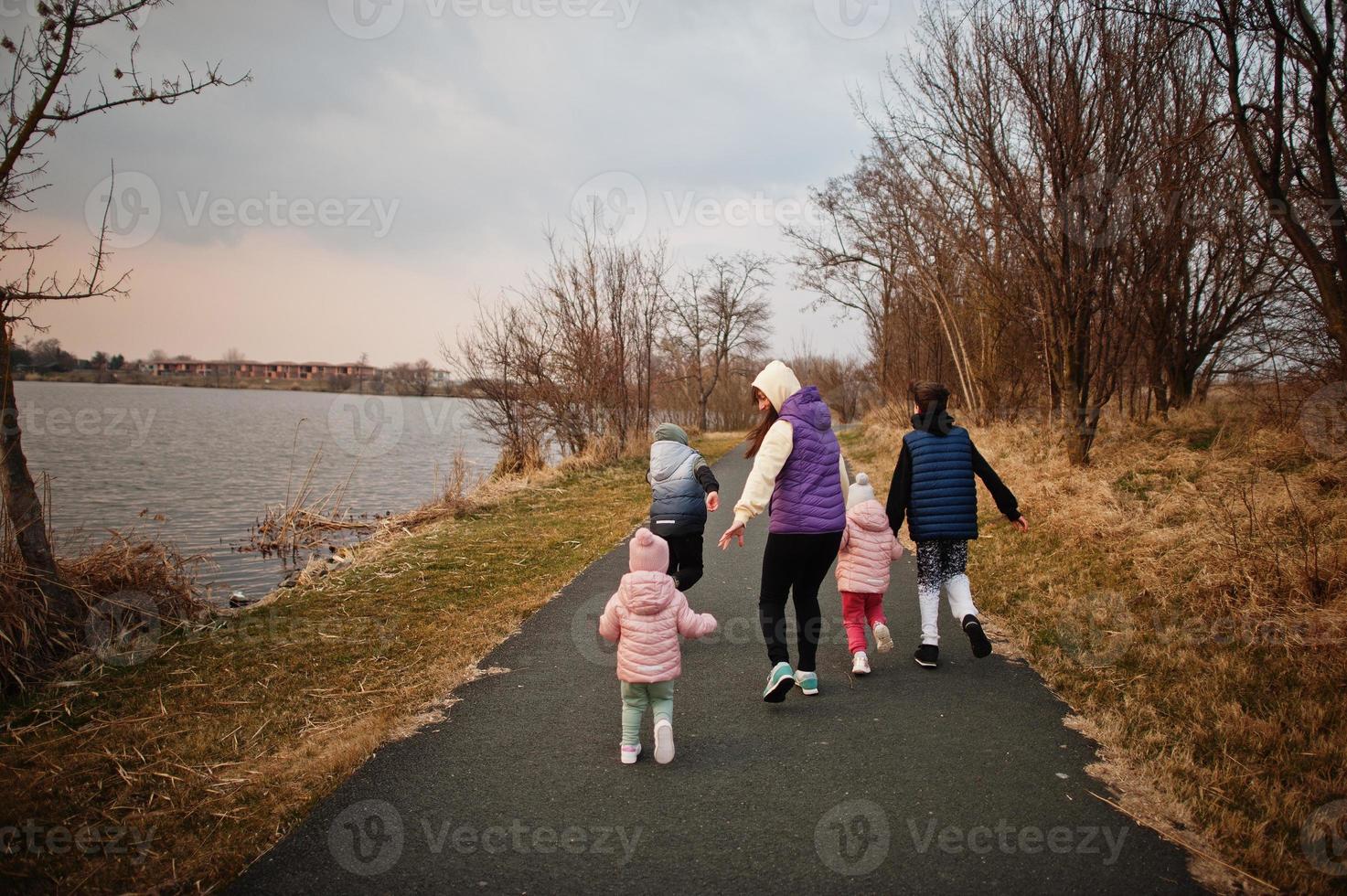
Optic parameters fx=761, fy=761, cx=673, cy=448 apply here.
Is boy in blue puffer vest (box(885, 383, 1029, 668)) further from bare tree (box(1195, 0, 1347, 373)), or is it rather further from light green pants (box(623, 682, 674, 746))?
bare tree (box(1195, 0, 1347, 373))

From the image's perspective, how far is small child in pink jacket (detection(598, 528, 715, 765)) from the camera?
4.00m

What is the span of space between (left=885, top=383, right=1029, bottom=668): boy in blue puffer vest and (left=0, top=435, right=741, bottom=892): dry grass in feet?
10.9

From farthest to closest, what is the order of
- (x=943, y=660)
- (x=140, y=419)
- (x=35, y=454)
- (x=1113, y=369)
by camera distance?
(x=140, y=419) < (x=35, y=454) < (x=1113, y=369) < (x=943, y=660)

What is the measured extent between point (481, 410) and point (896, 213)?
13346mm

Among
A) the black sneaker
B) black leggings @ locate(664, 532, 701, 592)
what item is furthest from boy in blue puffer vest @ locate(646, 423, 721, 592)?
the black sneaker

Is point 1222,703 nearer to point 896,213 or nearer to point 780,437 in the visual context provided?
point 780,437

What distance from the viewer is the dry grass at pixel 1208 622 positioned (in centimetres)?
356

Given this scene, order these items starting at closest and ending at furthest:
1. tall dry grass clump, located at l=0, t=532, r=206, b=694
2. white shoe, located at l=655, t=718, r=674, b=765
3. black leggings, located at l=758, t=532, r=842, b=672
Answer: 1. white shoe, located at l=655, t=718, r=674, b=765
2. black leggings, located at l=758, t=532, r=842, b=672
3. tall dry grass clump, located at l=0, t=532, r=206, b=694

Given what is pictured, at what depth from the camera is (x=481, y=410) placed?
20031 mm

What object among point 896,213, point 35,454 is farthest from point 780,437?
point 35,454

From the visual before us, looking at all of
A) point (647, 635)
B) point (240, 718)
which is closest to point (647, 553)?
point (647, 635)

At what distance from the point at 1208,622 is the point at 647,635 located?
14.8ft

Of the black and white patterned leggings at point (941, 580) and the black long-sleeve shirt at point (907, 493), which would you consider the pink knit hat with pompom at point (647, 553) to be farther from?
the black and white patterned leggings at point (941, 580)

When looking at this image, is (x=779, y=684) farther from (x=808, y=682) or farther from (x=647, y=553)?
(x=647, y=553)
